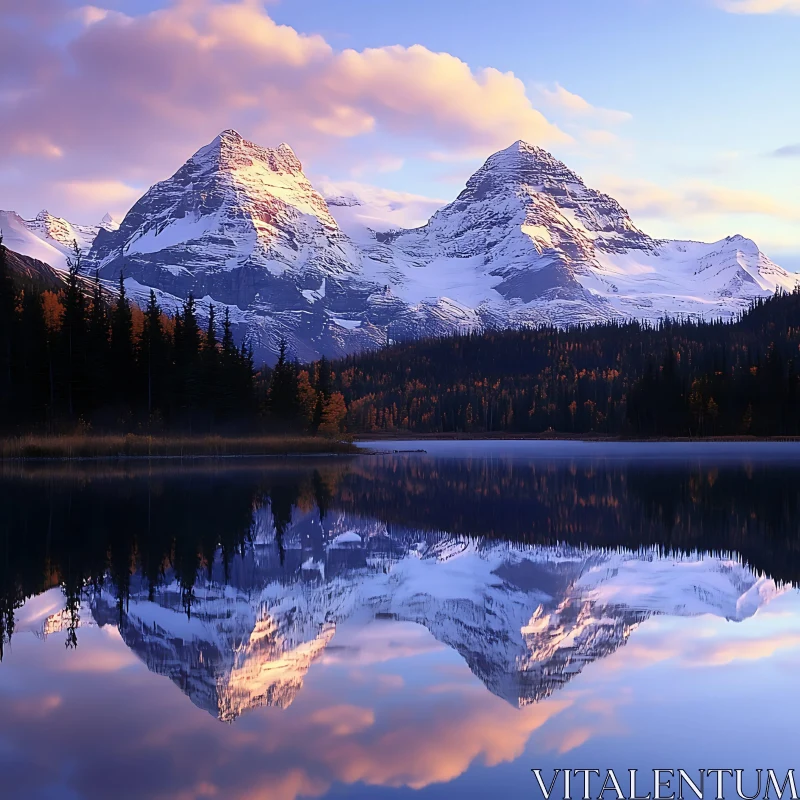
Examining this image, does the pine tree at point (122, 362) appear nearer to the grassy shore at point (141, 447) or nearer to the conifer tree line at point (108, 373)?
the conifer tree line at point (108, 373)

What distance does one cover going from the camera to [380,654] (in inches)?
501

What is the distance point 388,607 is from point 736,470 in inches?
1897

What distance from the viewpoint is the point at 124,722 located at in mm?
9734

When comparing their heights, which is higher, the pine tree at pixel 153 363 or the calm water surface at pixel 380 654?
the pine tree at pixel 153 363

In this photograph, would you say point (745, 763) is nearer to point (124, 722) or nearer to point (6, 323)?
point (124, 722)

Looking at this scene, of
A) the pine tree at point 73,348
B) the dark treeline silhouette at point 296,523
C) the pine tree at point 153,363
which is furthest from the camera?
the pine tree at point 153,363

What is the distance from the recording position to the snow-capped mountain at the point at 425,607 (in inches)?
464

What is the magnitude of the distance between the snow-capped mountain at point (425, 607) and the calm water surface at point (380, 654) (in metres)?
0.06

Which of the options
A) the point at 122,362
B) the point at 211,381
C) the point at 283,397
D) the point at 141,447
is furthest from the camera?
the point at 283,397

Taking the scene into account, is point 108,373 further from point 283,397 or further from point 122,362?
point 283,397

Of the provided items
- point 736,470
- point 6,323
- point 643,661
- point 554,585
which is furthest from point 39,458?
point 643,661

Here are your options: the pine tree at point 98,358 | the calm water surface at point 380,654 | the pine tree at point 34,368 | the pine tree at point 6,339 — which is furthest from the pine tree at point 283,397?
→ the calm water surface at point 380,654

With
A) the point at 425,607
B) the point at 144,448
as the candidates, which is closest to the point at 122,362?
the point at 144,448

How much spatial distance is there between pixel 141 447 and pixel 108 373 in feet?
43.3
